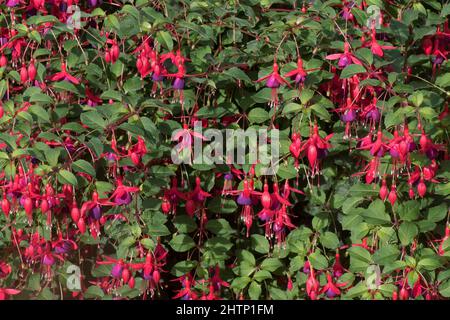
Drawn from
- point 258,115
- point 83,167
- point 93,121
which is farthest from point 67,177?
point 258,115

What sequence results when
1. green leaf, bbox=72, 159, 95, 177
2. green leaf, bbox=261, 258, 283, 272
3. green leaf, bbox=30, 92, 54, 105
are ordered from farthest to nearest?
green leaf, bbox=261, 258, 283, 272, green leaf, bbox=30, 92, 54, 105, green leaf, bbox=72, 159, 95, 177

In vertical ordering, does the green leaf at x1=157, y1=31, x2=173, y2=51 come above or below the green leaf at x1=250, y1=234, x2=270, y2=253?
above

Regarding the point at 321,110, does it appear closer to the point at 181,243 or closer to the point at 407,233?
the point at 407,233

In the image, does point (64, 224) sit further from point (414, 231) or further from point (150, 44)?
point (414, 231)

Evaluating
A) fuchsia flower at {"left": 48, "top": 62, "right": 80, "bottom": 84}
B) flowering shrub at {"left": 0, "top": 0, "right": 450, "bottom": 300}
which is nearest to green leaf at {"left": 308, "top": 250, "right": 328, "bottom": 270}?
flowering shrub at {"left": 0, "top": 0, "right": 450, "bottom": 300}

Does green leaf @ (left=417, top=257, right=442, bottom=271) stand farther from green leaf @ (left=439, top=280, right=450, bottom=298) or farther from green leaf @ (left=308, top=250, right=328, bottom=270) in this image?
green leaf @ (left=308, top=250, right=328, bottom=270)

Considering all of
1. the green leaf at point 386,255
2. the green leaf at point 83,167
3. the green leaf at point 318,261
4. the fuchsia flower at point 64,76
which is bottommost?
the green leaf at point 318,261

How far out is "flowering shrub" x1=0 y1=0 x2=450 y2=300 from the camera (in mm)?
1666

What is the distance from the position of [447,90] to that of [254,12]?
0.57m

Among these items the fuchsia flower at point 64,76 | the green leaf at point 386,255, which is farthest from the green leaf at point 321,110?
the fuchsia flower at point 64,76

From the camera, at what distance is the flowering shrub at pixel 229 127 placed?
1666 mm

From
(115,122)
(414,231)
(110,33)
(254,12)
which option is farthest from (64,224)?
(414,231)

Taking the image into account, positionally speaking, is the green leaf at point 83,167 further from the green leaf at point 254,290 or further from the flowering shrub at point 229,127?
the green leaf at point 254,290

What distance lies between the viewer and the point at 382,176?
175 centimetres
